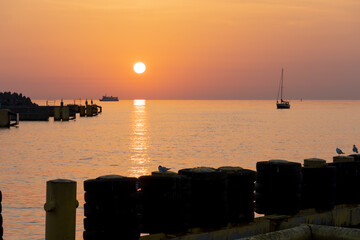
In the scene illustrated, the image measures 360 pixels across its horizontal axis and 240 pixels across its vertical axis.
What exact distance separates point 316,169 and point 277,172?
1.14m

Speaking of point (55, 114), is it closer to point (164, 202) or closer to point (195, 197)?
point (195, 197)

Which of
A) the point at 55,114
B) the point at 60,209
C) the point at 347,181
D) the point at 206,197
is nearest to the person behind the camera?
the point at 60,209

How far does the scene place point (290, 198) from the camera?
10.3 m

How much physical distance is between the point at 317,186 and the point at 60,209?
5.47 meters

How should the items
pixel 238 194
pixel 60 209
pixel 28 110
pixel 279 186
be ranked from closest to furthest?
1. pixel 60 209
2. pixel 238 194
3. pixel 279 186
4. pixel 28 110

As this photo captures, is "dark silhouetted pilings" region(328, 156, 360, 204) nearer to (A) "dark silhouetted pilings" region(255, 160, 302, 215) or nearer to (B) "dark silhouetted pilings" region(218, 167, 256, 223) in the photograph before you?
(A) "dark silhouetted pilings" region(255, 160, 302, 215)

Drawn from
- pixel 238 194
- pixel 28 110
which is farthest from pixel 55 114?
pixel 238 194

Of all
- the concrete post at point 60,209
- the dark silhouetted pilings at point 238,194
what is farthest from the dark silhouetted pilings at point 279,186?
the concrete post at point 60,209

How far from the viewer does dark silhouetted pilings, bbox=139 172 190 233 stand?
8.60 metres

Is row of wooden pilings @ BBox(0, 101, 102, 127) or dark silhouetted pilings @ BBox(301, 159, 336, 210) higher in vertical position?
dark silhouetted pilings @ BBox(301, 159, 336, 210)

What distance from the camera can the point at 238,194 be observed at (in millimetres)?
9586

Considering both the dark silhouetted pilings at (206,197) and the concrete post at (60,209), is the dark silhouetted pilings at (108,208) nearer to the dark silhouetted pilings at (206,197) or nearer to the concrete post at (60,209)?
the concrete post at (60,209)

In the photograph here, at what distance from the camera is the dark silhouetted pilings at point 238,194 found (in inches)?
376

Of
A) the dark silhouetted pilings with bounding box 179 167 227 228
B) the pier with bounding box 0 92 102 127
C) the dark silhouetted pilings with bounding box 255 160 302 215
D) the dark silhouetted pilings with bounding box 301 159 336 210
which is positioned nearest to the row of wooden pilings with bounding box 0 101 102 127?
the pier with bounding box 0 92 102 127
